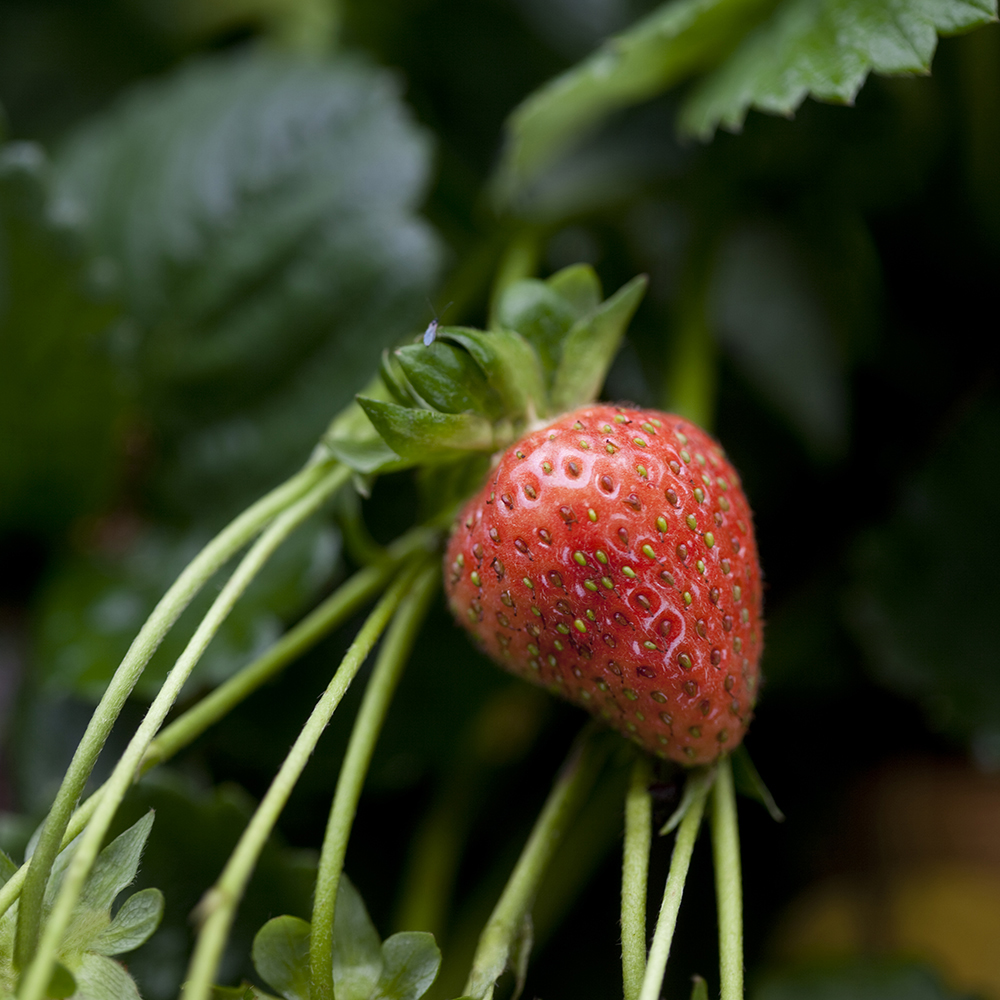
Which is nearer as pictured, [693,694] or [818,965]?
[693,694]

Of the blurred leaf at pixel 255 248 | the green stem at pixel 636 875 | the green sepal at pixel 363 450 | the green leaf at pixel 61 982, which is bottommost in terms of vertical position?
the green stem at pixel 636 875

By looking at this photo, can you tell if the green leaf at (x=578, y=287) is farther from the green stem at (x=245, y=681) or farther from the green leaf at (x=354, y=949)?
the green leaf at (x=354, y=949)

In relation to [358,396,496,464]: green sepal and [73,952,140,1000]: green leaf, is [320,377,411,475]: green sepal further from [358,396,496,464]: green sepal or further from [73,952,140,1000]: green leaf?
[73,952,140,1000]: green leaf

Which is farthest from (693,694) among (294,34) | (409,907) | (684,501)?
(294,34)

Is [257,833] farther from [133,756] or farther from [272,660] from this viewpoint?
[272,660]

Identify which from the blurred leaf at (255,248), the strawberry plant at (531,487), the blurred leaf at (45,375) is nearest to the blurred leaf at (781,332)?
the strawberry plant at (531,487)

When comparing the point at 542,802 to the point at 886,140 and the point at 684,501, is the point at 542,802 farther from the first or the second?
Result: the point at 886,140
